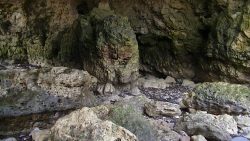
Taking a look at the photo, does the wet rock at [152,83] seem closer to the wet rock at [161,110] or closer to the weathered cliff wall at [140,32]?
the weathered cliff wall at [140,32]

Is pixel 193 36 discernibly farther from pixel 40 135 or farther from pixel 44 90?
pixel 40 135

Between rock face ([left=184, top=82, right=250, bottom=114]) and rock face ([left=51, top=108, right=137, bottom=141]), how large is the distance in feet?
6.45

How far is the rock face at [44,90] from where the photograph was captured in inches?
214

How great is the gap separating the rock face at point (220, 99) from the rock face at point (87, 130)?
1966 millimetres

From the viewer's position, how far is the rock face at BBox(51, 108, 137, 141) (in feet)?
10.2

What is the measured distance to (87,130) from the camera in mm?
3207

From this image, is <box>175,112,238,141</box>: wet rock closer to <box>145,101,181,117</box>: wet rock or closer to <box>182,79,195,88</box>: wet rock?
<box>145,101,181,117</box>: wet rock

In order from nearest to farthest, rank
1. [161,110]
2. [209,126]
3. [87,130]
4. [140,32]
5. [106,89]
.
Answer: [87,130] → [209,126] → [161,110] → [106,89] → [140,32]

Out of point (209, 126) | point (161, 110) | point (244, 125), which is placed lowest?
point (161, 110)

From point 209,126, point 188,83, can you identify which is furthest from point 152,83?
point 209,126

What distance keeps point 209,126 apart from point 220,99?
2.68ft

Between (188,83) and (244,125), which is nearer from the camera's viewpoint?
(244,125)

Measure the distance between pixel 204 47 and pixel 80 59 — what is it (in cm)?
229

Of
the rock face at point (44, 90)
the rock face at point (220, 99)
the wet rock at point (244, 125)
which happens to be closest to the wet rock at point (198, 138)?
the wet rock at point (244, 125)
